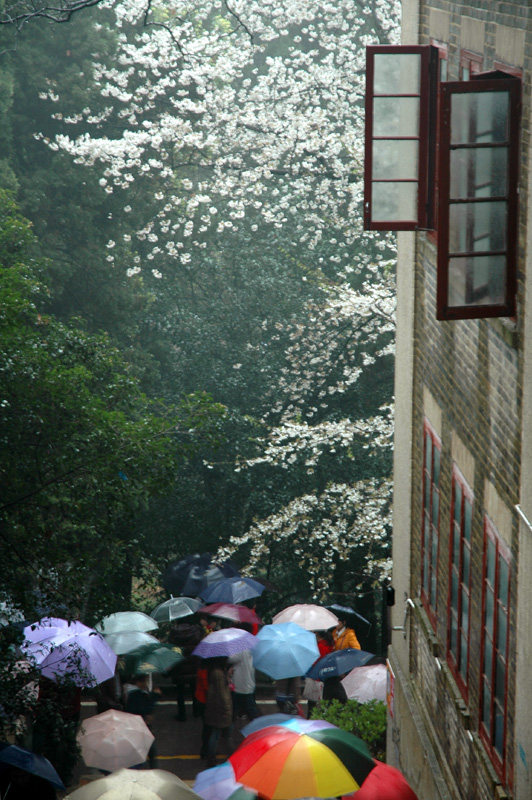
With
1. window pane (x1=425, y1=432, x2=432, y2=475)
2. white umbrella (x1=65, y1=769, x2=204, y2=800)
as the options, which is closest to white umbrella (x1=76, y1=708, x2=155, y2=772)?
white umbrella (x1=65, y1=769, x2=204, y2=800)

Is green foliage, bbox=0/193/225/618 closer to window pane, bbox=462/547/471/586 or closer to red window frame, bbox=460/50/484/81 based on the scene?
window pane, bbox=462/547/471/586

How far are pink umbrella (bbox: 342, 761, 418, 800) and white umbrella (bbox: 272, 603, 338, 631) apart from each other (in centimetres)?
678

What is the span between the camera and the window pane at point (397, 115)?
8.38 m

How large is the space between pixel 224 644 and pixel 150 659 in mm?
1105

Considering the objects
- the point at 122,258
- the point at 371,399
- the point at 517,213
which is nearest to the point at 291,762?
the point at 517,213

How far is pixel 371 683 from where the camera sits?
13.6 meters

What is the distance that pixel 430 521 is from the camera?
10.1 m

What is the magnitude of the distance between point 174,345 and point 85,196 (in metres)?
3.80

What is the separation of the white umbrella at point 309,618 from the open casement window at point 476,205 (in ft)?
32.5

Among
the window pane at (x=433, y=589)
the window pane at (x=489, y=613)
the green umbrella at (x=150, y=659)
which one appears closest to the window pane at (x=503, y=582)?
the window pane at (x=489, y=613)

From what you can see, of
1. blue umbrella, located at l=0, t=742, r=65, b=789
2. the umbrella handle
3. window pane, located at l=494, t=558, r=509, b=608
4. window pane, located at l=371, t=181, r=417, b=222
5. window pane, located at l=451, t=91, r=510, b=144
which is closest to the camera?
window pane, located at l=451, t=91, r=510, b=144

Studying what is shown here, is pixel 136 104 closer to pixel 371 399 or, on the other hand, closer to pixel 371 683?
pixel 371 399

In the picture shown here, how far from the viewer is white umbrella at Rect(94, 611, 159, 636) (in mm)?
14867

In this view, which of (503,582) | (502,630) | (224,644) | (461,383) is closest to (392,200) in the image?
(461,383)
